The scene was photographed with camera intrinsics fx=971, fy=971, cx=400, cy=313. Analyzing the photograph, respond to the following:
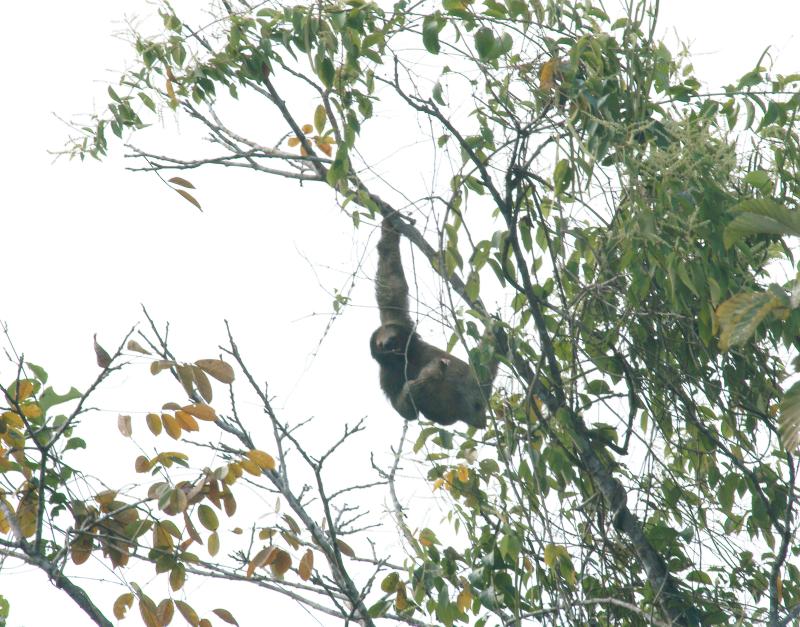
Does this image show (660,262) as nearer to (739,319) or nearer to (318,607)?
(739,319)

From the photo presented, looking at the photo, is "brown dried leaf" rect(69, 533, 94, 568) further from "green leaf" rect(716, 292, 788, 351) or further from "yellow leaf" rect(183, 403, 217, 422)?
"green leaf" rect(716, 292, 788, 351)

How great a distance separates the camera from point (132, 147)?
195 inches

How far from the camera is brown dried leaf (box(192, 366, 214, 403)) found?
3.24 metres

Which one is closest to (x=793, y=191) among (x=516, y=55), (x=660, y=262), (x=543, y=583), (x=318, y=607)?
(x=660, y=262)

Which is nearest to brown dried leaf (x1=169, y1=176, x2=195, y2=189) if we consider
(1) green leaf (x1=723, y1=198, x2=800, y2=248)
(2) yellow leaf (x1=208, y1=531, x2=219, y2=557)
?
(2) yellow leaf (x1=208, y1=531, x2=219, y2=557)

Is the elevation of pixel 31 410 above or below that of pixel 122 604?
above

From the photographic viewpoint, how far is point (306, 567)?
350 centimetres

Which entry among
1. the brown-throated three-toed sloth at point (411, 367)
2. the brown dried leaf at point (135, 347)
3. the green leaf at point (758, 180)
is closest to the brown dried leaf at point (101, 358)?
the brown dried leaf at point (135, 347)

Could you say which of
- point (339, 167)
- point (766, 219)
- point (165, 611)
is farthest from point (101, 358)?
point (766, 219)

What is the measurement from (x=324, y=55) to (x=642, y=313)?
1623mm

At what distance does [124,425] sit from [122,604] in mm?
595

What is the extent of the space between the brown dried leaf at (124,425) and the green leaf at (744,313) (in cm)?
195

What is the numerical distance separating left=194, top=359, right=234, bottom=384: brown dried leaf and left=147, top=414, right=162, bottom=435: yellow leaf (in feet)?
0.84

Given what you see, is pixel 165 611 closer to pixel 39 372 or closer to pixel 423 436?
pixel 39 372
